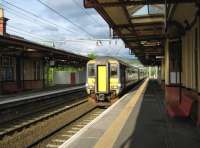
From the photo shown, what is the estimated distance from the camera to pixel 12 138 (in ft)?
38.8

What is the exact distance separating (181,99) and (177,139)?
15.5ft

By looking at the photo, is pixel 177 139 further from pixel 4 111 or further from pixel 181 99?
pixel 4 111

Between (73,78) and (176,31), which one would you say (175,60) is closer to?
(176,31)

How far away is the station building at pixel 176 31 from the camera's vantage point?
417 inches

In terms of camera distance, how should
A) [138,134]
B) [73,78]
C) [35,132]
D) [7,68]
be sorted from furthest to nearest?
[73,78] < [7,68] < [35,132] < [138,134]

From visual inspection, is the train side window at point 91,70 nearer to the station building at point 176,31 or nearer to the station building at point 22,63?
the station building at point 176,31

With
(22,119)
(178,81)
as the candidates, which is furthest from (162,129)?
(22,119)

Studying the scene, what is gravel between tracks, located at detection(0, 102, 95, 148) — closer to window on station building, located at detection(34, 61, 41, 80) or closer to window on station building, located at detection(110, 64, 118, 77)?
window on station building, located at detection(110, 64, 118, 77)

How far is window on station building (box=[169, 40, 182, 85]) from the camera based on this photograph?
564 inches

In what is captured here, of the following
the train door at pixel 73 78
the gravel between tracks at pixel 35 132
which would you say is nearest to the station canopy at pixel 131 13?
the gravel between tracks at pixel 35 132

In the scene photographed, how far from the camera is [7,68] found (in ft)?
101

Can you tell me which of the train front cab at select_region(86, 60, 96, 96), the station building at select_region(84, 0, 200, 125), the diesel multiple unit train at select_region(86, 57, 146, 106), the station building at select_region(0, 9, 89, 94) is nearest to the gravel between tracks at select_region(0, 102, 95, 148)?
the diesel multiple unit train at select_region(86, 57, 146, 106)

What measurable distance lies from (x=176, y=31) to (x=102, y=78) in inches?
330

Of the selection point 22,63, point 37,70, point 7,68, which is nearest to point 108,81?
point 7,68
